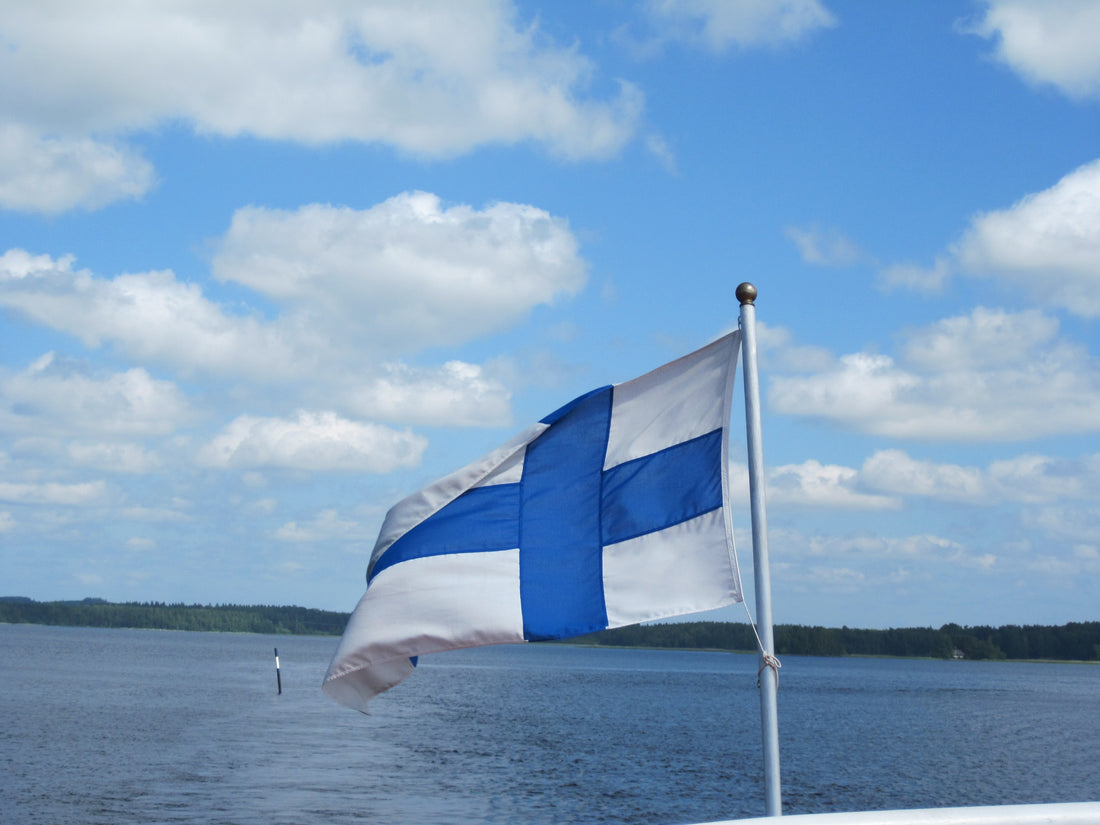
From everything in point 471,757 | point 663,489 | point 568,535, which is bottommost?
point 471,757

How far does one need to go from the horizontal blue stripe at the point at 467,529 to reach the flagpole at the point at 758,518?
170 centimetres

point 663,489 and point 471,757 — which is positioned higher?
point 663,489

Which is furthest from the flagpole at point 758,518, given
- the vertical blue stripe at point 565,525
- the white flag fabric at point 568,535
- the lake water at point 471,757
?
the lake water at point 471,757

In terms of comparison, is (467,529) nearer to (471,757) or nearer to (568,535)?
(568,535)

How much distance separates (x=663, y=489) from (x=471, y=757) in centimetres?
3659

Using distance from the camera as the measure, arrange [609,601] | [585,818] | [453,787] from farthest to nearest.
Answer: [453,787] → [585,818] → [609,601]

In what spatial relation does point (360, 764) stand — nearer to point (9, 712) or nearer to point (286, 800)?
point (286, 800)

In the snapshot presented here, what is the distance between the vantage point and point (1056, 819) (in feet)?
11.8

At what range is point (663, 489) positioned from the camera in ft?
23.1

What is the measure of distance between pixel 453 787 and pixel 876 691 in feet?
314

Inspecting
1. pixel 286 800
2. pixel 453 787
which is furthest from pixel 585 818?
pixel 286 800

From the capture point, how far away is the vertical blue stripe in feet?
22.2

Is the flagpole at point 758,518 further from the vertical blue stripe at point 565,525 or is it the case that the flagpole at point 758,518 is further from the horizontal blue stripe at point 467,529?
the horizontal blue stripe at point 467,529

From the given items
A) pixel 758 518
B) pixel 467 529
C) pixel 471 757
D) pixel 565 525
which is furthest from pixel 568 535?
pixel 471 757
